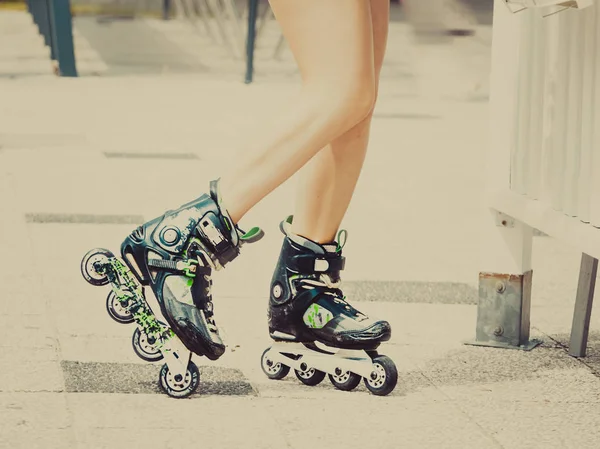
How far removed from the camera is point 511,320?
370 cm

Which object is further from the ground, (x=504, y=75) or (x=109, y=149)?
(x=504, y=75)

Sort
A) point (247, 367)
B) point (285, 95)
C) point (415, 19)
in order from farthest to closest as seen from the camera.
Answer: point (415, 19) → point (285, 95) → point (247, 367)

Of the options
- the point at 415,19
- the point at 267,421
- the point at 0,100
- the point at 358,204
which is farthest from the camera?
the point at 415,19

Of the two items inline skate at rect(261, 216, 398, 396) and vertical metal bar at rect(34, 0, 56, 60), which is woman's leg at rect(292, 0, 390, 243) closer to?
inline skate at rect(261, 216, 398, 396)

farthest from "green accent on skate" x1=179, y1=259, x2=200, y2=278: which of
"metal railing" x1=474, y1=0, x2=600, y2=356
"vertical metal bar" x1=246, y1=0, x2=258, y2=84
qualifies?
"vertical metal bar" x1=246, y1=0, x2=258, y2=84

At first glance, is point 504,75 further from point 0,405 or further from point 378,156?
point 378,156

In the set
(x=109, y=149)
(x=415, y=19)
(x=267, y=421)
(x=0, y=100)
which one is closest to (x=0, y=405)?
(x=267, y=421)

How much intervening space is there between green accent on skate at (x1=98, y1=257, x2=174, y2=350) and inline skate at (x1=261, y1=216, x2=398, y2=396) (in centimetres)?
34

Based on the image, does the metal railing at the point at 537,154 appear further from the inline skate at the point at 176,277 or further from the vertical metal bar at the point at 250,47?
the vertical metal bar at the point at 250,47

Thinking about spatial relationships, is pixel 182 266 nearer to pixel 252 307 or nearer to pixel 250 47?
pixel 252 307

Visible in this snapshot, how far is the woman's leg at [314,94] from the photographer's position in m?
3.01

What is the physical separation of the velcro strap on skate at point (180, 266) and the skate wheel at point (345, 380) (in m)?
0.42

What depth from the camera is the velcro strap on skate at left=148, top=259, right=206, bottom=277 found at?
3.06 metres

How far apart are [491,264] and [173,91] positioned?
255 inches
